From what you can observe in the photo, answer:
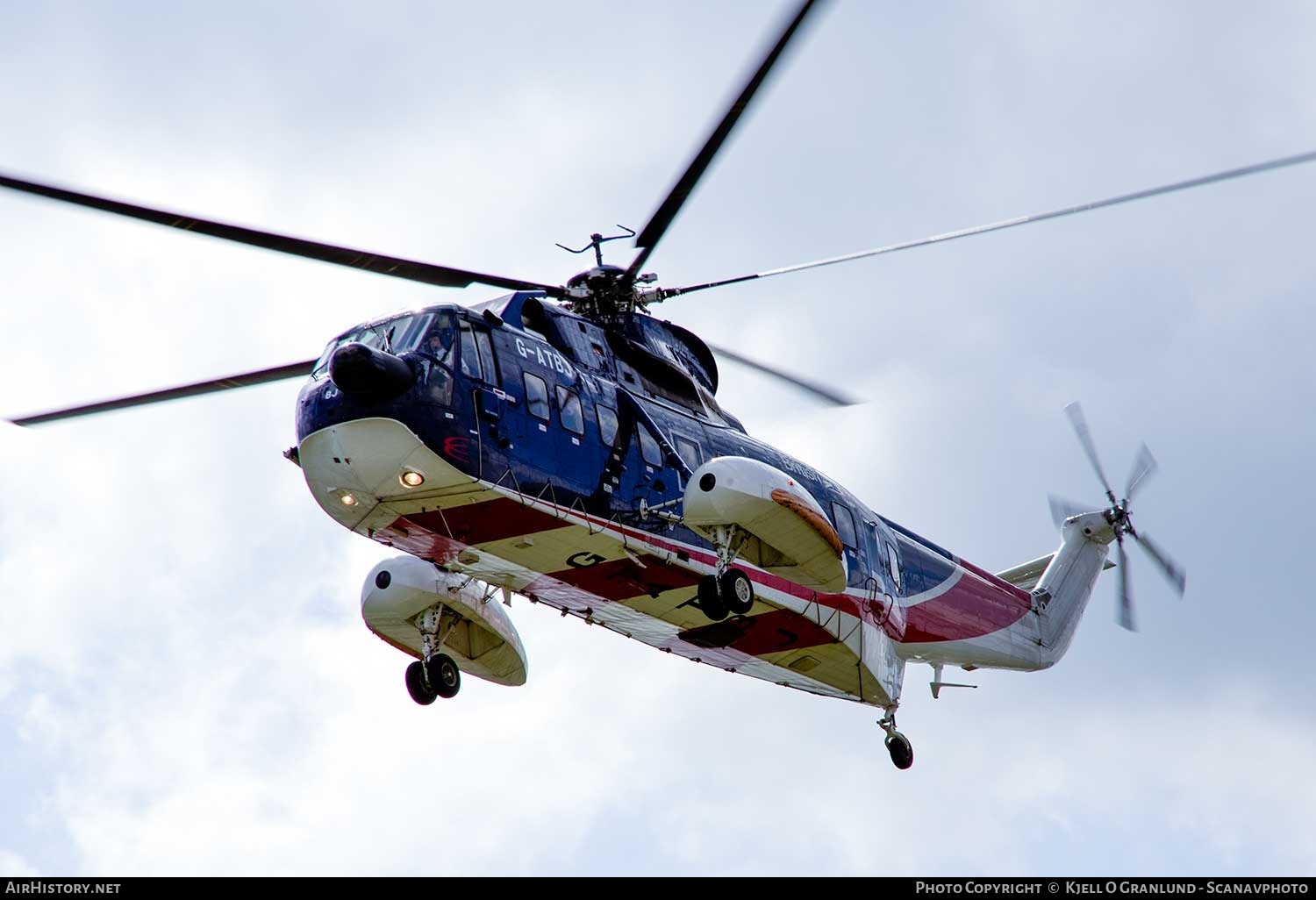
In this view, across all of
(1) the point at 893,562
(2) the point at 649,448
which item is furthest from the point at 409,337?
(1) the point at 893,562

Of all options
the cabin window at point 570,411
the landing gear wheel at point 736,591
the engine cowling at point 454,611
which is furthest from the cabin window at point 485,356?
the landing gear wheel at point 736,591

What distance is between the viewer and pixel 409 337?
71.9 feet

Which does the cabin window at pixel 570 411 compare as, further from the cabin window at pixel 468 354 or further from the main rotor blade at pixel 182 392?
the main rotor blade at pixel 182 392

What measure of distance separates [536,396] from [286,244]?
4.07 m

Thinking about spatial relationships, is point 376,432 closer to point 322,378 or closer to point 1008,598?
point 322,378

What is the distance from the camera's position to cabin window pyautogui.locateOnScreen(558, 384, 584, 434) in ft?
75.6

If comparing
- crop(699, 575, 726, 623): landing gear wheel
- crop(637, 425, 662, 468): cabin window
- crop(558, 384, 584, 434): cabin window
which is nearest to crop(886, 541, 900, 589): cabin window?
crop(699, 575, 726, 623): landing gear wheel

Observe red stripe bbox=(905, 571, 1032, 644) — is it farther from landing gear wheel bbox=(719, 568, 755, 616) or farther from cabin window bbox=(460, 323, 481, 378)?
cabin window bbox=(460, 323, 481, 378)

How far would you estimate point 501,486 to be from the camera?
21891 millimetres

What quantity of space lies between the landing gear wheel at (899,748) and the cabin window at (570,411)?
9271 millimetres

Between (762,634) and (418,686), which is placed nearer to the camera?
(418,686)

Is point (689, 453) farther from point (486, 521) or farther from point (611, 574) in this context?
point (486, 521)

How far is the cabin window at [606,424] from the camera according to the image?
2358cm
